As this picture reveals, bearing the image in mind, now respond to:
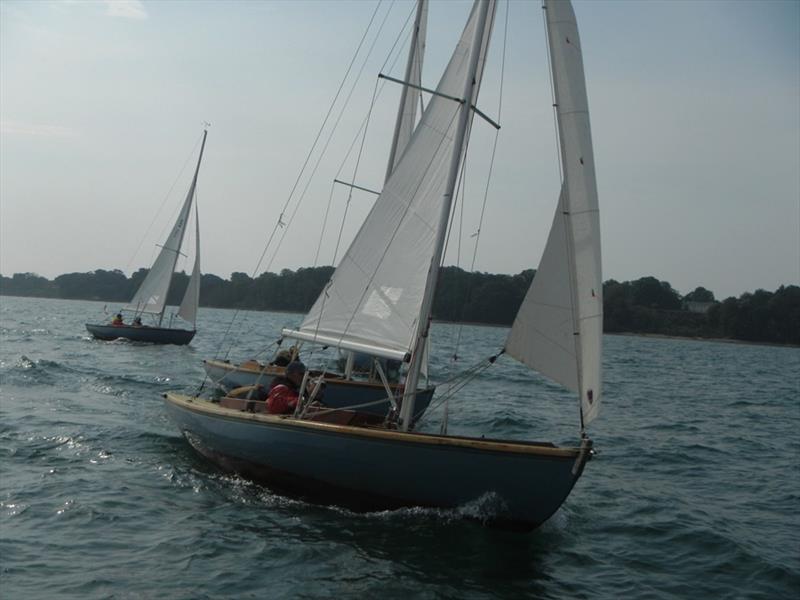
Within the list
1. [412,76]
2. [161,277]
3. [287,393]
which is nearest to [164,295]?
[161,277]

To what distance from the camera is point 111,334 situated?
40.4 m

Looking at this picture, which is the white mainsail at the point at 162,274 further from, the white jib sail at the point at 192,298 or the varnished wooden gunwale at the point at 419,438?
the varnished wooden gunwale at the point at 419,438

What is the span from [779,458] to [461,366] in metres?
23.3

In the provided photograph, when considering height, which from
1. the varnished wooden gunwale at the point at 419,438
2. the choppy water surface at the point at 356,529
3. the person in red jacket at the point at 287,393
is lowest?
the choppy water surface at the point at 356,529

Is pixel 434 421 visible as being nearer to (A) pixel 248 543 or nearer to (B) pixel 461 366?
(A) pixel 248 543

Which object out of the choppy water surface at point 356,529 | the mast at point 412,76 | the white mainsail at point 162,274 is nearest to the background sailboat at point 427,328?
the choppy water surface at point 356,529

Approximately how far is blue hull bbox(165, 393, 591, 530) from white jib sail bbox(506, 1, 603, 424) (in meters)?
0.88

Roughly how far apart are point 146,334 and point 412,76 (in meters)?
22.6

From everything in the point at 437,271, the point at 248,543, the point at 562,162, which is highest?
the point at 562,162

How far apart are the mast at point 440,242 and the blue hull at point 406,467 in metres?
1.03

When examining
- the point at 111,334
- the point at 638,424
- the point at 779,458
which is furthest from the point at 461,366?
the point at 779,458

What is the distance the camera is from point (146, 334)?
39.3 meters

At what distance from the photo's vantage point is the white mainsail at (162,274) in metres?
41.8

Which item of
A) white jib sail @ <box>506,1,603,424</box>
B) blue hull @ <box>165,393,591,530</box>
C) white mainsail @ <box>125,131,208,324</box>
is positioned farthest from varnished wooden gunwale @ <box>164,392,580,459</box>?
white mainsail @ <box>125,131,208,324</box>
